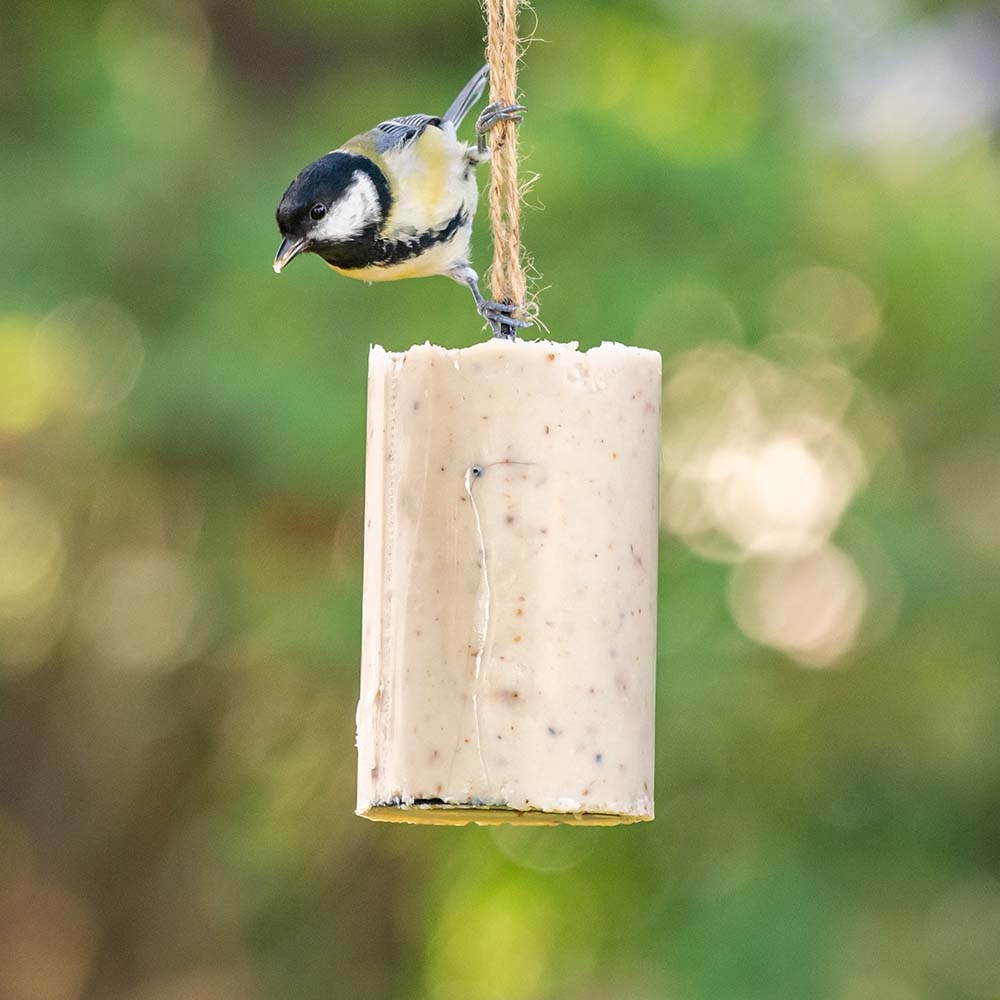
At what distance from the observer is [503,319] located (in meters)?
1.89

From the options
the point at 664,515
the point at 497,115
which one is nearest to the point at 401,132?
the point at 497,115

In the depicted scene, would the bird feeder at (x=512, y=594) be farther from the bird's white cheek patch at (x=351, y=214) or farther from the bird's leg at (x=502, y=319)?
the bird's white cheek patch at (x=351, y=214)

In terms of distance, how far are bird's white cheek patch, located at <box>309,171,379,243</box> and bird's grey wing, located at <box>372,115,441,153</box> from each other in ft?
0.54

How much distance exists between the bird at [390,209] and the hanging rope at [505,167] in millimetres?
92

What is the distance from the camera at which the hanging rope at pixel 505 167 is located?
6.04 feet

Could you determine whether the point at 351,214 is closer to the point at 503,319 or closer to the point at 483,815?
the point at 503,319

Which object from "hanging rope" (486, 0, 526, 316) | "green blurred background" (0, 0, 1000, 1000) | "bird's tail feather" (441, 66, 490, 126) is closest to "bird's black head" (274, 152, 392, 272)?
"hanging rope" (486, 0, 526, 316)

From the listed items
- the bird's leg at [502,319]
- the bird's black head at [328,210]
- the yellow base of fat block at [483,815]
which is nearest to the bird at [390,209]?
the bird's black head at [328,210]

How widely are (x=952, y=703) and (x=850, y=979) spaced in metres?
0.68

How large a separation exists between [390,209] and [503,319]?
0.37 metres

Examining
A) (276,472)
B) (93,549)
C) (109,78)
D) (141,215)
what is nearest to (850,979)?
(276,472)

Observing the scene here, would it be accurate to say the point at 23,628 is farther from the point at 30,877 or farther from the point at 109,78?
the point at 109,78

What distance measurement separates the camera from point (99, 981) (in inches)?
193

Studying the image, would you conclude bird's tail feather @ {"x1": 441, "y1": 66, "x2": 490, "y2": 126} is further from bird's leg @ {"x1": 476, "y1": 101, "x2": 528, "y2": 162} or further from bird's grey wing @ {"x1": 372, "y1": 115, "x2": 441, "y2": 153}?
bird's leg @ {"x1": 476, "y1": 101, "x2": 528, "y2": 162}
